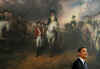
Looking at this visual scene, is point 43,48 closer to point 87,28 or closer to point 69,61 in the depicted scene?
point 69,61

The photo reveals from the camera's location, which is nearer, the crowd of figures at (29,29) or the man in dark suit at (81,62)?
the man in dark suit at (81,62)

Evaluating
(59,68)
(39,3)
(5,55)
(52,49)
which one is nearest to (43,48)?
(52,49)

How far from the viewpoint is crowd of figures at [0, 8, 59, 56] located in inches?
270

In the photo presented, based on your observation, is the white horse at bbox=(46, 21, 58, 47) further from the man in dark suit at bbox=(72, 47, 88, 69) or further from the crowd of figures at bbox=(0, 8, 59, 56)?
the man in dark suit at bbox=(72, 47, 88, 69)

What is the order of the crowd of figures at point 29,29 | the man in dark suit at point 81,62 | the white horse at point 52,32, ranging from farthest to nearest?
the white horse at point 52,32
the crowd of figures at point 29,29
the man in dark suit at point 81,62

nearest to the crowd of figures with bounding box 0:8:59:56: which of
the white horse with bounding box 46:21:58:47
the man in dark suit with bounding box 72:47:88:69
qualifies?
the white horse with bounding box 46:21:58:47

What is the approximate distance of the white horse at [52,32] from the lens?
7480 mm

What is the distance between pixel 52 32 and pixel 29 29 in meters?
1.21

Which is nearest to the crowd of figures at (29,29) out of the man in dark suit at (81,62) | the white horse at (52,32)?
the white horse at (52,32)

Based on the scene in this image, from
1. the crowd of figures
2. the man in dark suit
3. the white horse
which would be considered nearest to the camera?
the man in dark suit

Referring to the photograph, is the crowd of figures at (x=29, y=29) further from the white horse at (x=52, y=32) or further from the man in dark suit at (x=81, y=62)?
the man in dark suit at (x=81, y=62)

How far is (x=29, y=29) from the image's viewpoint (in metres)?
7.20

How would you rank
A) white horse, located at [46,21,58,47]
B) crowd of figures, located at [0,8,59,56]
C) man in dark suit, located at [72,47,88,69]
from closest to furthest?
man in dark suit, located at [72,47,88,69] → crowd of figures, located at [0,8,59,56] → white horse, located at [46,21,58,47]

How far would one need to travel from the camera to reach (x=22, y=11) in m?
7.10
